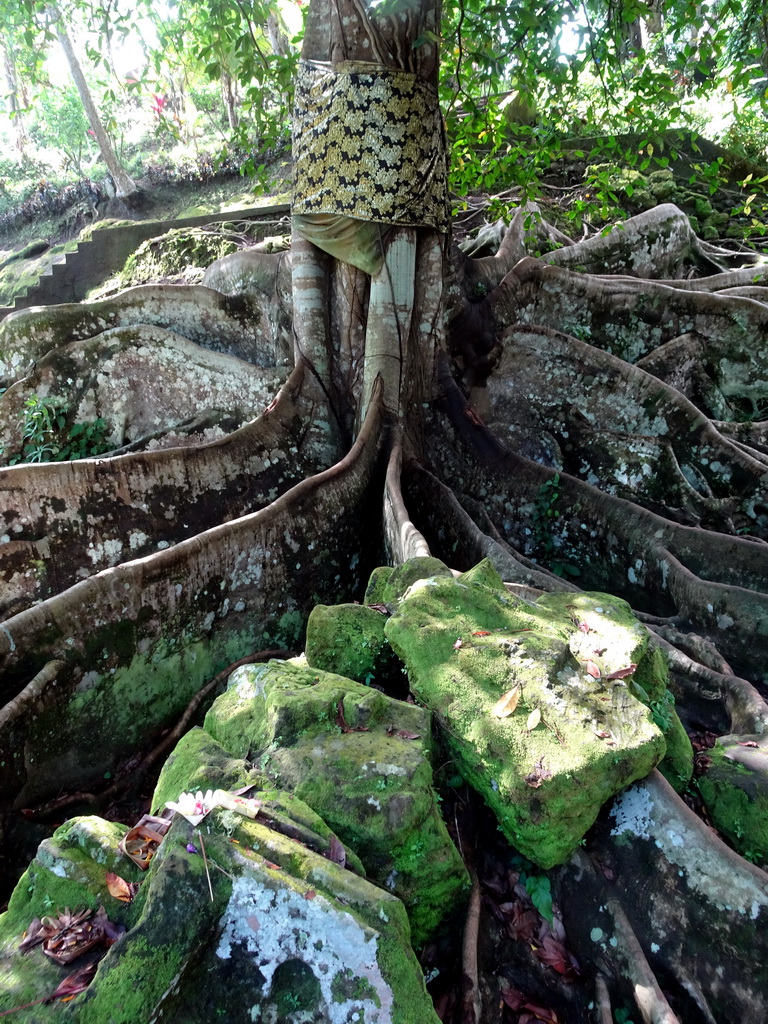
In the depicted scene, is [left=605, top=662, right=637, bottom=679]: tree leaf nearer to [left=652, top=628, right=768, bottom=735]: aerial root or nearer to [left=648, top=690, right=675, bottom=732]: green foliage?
[left=648, top=690, right=675, bottom=732]: green foliage

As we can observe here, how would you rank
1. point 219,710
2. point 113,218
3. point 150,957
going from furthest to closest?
point 113,218
point 219,710
point 150,957

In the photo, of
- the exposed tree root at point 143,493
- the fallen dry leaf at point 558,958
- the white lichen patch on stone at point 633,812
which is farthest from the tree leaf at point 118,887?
the exposed tree root at point 143,493

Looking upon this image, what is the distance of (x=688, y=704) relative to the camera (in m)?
3.31

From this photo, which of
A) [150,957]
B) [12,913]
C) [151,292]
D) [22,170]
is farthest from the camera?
[22,170]

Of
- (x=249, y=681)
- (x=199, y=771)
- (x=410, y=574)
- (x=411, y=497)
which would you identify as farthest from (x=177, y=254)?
(x=199, y=771)

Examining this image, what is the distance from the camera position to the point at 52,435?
5.14m

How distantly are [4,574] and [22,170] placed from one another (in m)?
24.4

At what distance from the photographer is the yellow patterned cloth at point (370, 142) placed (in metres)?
4.41

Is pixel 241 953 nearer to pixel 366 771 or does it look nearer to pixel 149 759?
pixel 366 771

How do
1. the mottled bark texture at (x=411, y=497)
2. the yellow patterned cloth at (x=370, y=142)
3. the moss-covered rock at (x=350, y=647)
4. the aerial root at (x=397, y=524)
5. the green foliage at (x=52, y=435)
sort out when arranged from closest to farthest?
the mottled bark texture at (x=411, y=497) → the moss-covered rock at (x=350, y=647) → the aerial root at (x=397, y=524) → the yellow patterned cloth at (x=370, y=142) → the green foliage at (x=52, y=435)

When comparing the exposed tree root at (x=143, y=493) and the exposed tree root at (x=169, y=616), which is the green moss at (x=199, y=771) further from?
the exposed tree root at (x=143, y=493)

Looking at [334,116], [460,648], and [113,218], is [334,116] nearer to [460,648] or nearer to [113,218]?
[460,648]

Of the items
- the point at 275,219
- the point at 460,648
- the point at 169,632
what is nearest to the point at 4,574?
the point at 169,632

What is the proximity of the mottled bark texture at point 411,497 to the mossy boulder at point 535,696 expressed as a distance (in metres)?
0.35
